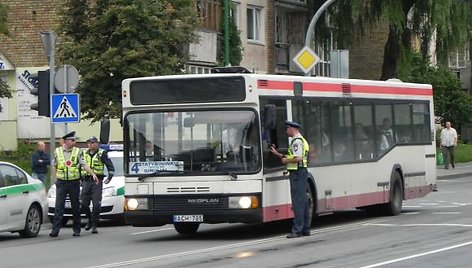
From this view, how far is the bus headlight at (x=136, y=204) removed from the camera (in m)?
18.0

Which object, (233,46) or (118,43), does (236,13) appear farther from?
(118,43)

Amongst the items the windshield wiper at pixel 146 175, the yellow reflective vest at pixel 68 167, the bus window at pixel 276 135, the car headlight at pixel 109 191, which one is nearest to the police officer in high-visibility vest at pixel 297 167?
the bus window at pixel 276 135

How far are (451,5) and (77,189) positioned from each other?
25.3 meters

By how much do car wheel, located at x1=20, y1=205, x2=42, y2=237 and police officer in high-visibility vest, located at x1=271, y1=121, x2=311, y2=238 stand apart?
195 inches

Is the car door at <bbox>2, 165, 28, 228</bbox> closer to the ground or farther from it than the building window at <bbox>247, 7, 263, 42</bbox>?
closer to the ground

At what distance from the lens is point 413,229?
1903 centimetres

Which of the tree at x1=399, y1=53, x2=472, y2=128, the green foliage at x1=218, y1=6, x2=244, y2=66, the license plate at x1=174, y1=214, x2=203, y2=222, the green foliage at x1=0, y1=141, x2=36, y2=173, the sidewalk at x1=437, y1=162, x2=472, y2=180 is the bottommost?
the license plate at x1=174, y1=214, x2=203, y2=222

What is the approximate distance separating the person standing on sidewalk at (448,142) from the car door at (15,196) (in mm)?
23282

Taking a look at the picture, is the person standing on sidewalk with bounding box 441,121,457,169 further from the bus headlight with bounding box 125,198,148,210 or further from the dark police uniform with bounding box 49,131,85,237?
the bus headlight with bounding box 125,198,148,210

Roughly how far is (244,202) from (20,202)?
175 inches

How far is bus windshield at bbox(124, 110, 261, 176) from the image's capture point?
1750 cm

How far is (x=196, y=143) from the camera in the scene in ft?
57.7

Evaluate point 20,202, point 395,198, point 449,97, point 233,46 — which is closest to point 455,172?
point 233,46

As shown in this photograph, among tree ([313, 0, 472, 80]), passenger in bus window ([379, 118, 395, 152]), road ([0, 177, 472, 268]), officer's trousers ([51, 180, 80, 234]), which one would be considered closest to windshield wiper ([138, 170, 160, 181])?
road ([0, 177, 472, 268])
